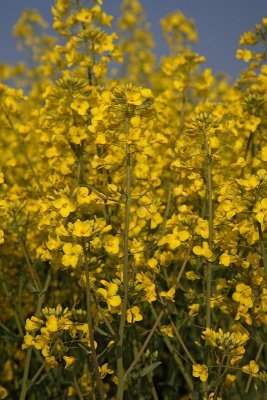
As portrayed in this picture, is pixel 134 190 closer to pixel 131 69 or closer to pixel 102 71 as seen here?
pixel 102 71

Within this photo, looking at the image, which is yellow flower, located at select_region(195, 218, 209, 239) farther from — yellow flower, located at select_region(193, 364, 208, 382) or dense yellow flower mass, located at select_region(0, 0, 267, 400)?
yellow flower, located at select_region(193, 364, 208, 382)

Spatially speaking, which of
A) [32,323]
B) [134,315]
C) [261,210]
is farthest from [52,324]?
[261,210]

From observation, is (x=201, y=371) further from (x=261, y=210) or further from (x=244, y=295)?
(x=261, y=210)

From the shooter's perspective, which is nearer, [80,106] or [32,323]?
[32,323]

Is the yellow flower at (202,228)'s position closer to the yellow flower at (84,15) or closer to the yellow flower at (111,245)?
the yellow flower at (111,245)

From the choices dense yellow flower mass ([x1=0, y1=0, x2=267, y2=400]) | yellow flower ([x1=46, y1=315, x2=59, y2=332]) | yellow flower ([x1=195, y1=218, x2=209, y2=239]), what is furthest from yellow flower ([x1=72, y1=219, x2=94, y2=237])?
yellow flower ([x1=195, y1=218, x2=209, y2=239])

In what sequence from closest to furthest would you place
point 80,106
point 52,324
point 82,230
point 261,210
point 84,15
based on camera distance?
point 82,230 < point 261,210 < point 52,324 < point 80,106 < point 84,15

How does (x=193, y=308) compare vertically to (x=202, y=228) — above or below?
below

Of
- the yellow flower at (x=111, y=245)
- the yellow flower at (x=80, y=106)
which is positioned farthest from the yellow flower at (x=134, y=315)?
the yellow flower at (x=80, y=106)

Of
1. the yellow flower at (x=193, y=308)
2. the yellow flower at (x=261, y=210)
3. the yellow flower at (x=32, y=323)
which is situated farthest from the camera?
the yellow flower at (x=193, y=308)
